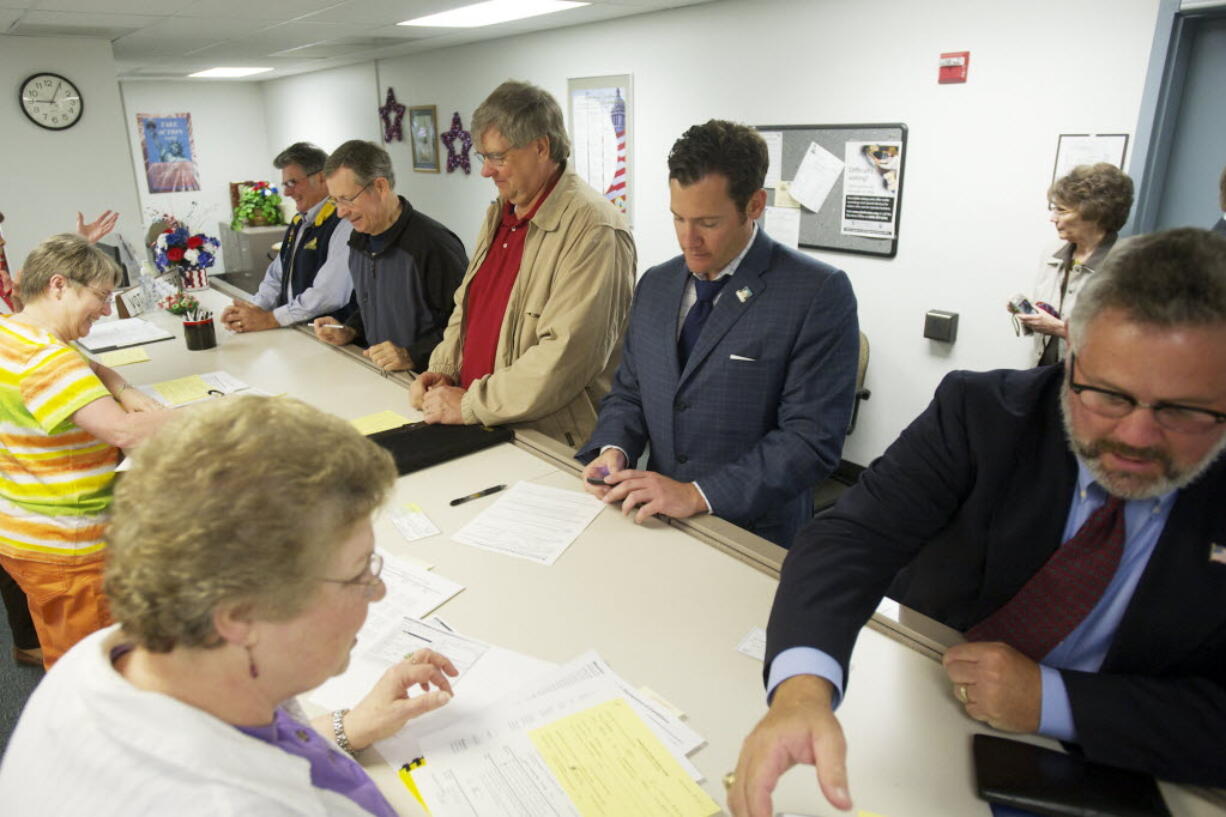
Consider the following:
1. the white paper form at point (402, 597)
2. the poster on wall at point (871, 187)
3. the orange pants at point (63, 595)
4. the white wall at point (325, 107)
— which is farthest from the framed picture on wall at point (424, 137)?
the white paper form at point (402, 597)

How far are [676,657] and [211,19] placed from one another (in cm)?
507

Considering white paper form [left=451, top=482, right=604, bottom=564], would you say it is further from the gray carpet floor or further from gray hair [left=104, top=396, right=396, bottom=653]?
the gray carpet floor

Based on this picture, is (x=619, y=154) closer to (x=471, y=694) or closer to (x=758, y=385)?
(x=758, y=385)

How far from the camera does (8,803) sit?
666mm

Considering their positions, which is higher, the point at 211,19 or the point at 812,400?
the point at 211,19

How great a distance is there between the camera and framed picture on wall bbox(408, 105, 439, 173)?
688cm

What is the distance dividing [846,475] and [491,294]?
8.19 feet

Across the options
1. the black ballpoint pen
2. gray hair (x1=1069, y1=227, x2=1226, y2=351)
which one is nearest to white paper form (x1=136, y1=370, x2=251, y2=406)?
the black ballpoint pen

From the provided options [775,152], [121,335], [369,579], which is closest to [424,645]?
[369,579]

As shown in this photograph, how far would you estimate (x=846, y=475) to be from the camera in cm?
423

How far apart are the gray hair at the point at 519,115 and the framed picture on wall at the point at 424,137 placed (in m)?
4.98

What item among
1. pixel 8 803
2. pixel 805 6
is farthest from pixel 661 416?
pixel 805 6

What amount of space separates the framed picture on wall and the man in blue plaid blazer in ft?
18.6

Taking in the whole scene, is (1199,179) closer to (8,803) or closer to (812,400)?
(812,400)
